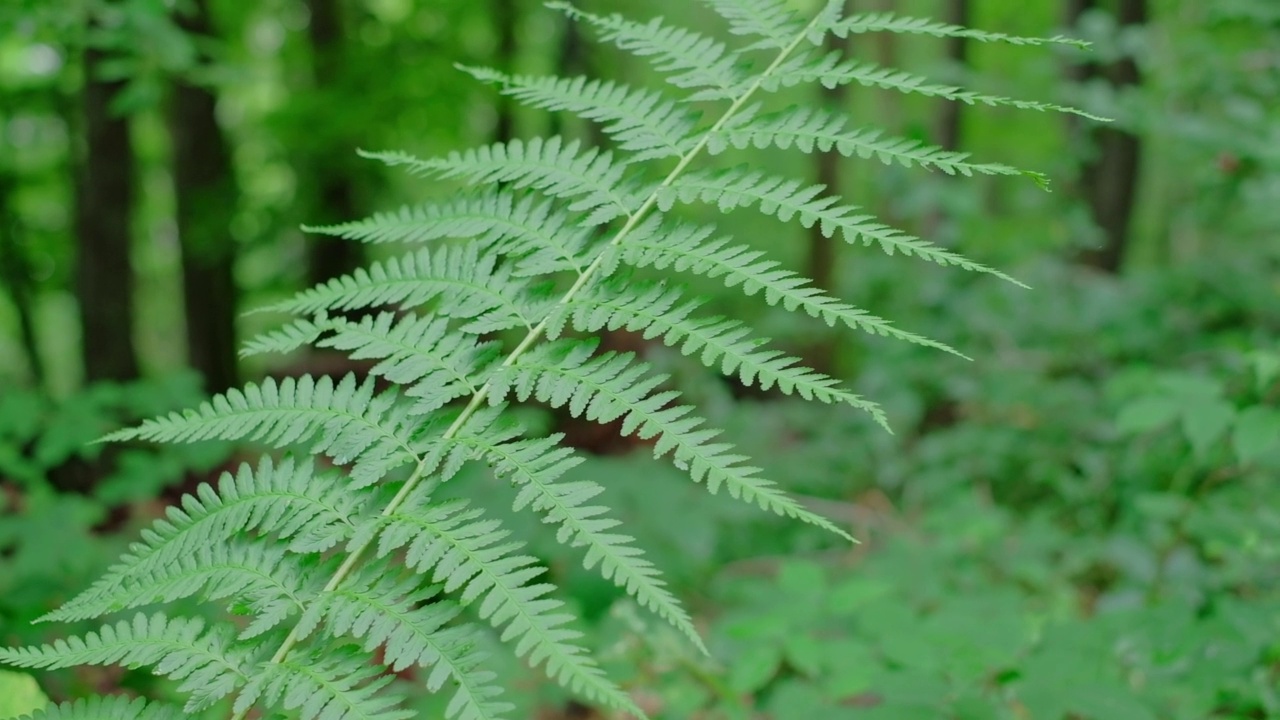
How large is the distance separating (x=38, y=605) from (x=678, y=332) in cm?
162

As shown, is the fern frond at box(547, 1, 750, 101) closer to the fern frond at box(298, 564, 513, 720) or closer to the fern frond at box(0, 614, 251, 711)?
the fern frond at box(298, 564, 513, 720)

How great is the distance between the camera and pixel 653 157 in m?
1.27

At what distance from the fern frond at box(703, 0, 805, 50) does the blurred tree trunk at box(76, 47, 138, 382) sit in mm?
5913

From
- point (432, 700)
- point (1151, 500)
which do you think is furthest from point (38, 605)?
point (1151, 500)

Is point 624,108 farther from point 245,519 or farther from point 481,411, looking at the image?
point 245,519

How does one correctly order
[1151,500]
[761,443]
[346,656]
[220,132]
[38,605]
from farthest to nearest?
[220,132] → [761,443] → [1151,500] → [38,605] → [346,656]


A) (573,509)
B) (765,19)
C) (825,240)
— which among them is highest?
(765,19)

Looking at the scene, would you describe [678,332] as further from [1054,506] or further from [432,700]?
[1054,506]

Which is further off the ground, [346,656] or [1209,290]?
[346,656]

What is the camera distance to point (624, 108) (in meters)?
1.38

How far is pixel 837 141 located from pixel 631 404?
474 millimetres

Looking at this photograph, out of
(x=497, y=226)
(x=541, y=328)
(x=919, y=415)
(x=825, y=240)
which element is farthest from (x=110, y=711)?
(x=825, y=240)

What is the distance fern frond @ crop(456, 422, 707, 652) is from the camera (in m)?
0.96

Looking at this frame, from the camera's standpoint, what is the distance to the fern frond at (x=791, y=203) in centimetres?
110
